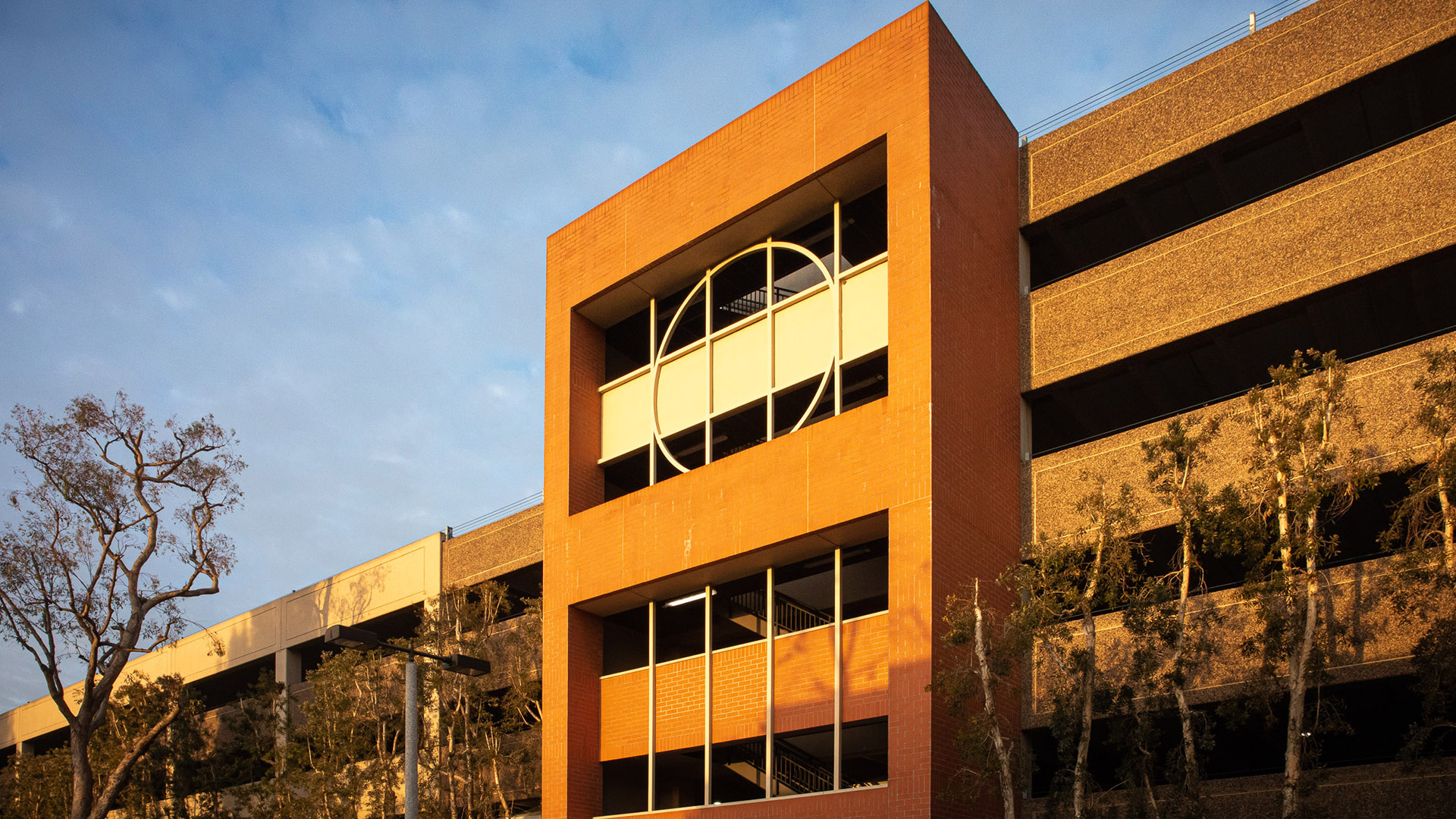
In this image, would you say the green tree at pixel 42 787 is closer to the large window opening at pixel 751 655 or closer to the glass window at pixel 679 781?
the glass window at pixel 679 781

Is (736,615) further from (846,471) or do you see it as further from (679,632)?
(846,471)

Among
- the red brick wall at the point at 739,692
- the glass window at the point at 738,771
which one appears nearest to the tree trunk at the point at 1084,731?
the red brick wall at the point at 739,692

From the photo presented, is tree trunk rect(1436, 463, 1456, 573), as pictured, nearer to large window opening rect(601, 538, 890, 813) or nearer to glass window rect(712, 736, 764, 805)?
large window opening rect(601, 538, 890, 813)

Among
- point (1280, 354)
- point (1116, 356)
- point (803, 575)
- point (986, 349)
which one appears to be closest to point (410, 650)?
point (803, 575)

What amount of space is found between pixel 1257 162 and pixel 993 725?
14776 mm

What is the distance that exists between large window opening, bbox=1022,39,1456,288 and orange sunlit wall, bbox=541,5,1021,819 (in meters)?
2.87

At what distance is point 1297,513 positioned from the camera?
16062 millimetres

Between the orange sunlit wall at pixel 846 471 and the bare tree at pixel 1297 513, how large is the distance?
5086 mm

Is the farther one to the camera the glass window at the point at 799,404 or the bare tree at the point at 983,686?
the glass window at the point at 799,404

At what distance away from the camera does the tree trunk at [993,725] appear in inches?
664

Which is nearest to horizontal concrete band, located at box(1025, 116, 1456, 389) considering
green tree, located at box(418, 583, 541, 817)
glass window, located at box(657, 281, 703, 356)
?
glass window, located at box(657, 281, 703, 356)

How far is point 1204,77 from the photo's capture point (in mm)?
22391

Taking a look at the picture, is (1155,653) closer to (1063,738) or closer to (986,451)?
(1063,738)

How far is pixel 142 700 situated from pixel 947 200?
98.4 feet
